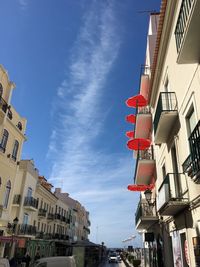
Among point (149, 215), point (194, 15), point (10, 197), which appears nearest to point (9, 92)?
point (10, 197)

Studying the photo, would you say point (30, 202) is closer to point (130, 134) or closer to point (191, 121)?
point (130, 134)

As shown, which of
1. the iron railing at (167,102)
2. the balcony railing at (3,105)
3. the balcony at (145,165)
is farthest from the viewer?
the balcony railing at (3,105)

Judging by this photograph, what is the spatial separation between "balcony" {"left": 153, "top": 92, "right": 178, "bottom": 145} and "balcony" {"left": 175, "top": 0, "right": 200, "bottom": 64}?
350 cm

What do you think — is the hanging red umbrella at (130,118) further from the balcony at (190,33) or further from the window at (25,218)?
the window at (25,218)

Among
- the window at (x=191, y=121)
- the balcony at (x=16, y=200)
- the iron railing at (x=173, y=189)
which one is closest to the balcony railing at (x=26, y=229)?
the balcony at (x=16, y=200)

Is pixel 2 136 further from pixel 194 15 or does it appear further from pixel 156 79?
pixel 194 15

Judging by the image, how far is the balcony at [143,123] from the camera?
18.7 metres

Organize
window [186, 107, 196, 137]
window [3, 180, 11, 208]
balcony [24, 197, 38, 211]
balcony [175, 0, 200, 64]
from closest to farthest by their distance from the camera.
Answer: balcony [175, 0, 200, 64]
window [186, 107, 196, 137]
window [3, 180, 11, 208]
balcony [24, 197, 38, 211]

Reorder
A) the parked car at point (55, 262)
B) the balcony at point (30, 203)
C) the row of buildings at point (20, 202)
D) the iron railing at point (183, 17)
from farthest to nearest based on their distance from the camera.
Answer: the balcony at point (30, 203) → the row of buildings at point (20, 202) → the parked car at point (55, 262) → the iron railing at point (183, 17)

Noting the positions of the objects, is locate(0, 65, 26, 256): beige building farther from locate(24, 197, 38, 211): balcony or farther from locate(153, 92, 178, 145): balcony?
locate(153, 92, 178, 145): balcony

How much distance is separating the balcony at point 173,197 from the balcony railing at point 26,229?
23898 millimetres

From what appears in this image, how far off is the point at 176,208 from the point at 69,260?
4.51 m

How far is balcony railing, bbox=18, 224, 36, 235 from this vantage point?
1251 inches

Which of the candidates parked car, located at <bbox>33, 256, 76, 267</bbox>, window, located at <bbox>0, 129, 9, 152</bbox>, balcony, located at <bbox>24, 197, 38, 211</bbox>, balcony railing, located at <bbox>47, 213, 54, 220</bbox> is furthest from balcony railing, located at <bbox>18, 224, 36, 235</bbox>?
parked car, located at <bbox>33, 256, 76, 267</bbox>
